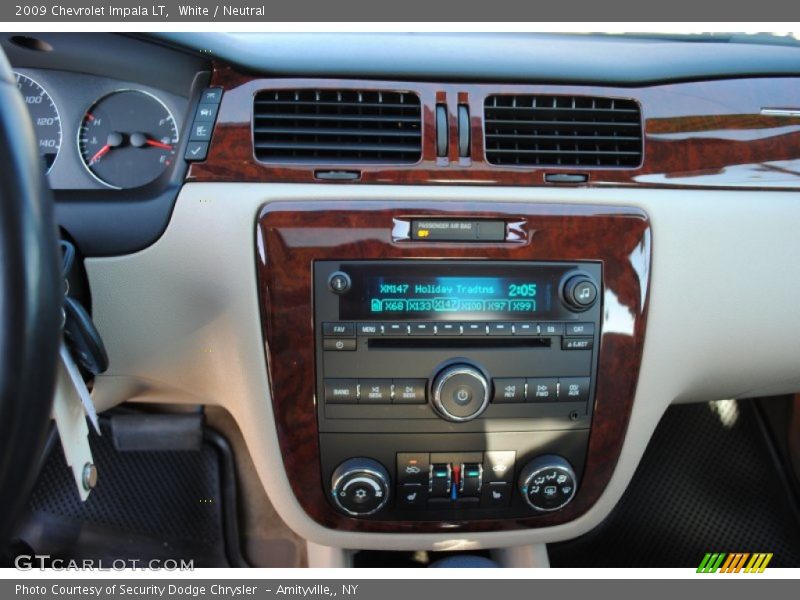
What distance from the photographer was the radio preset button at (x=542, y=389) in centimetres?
122

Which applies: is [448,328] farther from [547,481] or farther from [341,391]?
[547,481]

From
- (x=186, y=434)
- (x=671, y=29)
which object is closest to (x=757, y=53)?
(x=671, y=29)

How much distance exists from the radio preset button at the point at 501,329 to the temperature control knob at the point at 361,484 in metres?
0.35

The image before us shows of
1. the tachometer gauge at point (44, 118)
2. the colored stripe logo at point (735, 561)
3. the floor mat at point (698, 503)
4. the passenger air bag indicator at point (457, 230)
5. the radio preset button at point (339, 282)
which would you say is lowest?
the colored stripe logo at point (735, 561)

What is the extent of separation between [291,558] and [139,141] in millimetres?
1202

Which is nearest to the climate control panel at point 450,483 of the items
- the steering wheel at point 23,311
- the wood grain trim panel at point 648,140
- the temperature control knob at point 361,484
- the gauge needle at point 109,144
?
the temperature control knob at point 361,484

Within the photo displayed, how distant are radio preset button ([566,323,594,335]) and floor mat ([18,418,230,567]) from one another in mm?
1129

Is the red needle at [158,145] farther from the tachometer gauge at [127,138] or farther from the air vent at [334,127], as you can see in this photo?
the air vent at [334,127]

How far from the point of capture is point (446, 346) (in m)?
1.20

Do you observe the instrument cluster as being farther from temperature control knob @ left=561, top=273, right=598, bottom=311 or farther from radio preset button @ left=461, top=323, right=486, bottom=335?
temperature control knob @ left=561, top=273, right=598, bottom=311

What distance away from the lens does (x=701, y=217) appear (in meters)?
1.21

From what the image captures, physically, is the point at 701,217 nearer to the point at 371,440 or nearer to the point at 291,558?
the point at 371,440

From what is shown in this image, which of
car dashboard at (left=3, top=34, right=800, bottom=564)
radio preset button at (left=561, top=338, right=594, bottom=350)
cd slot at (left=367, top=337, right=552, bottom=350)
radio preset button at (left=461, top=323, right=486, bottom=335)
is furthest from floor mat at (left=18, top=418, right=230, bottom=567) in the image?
radio preset button at (left=561, top=338, right=594, bottom=350)

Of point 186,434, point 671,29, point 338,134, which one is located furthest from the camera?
point 186,434
